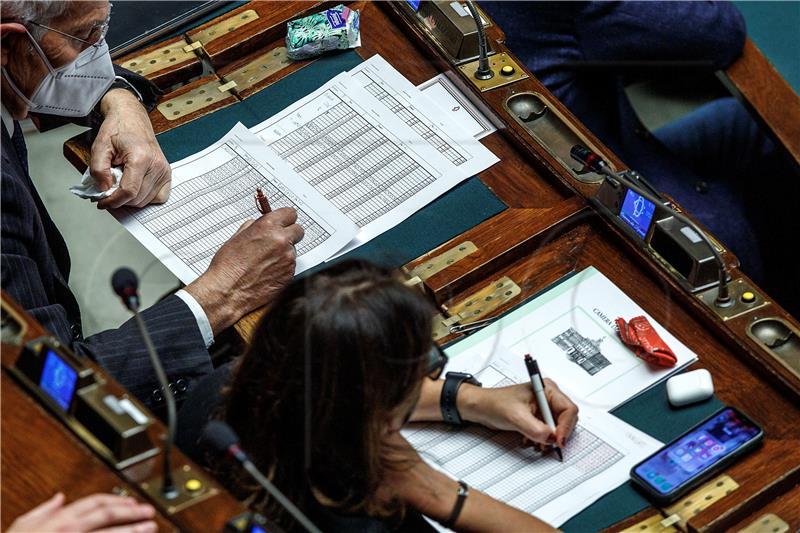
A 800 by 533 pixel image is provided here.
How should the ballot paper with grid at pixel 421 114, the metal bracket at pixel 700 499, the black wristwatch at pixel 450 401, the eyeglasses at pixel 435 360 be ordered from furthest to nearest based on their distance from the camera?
the ballot paper with grid at pixel 421 114, the black wristwatch at pixel 450 401, the metal bracket at pixel 700 499, the eyeglasses at pixel 435 360

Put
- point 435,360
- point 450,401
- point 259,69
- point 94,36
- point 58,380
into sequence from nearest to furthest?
1. point 58,380
2. point 435,360
3. point 450,401
4. point 94,36
5. point 259,69

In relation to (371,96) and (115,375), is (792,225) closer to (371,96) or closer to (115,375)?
(371,96)

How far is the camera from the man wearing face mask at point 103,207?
2033 millimetres

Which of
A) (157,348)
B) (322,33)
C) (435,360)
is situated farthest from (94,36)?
(435,360)

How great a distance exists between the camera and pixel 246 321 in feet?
6.94

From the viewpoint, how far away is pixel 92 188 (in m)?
2.25

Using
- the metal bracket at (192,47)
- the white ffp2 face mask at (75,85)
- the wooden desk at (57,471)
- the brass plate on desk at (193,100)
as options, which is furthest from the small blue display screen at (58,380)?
the metal bracket at (192,47)

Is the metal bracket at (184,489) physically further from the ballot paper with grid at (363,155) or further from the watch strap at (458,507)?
the ballot paper with grid at (363,155)

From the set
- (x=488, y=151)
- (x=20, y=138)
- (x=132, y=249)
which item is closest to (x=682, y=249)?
(x=488, y=151)

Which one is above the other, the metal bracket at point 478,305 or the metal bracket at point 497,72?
the metal bracket at point 497,72

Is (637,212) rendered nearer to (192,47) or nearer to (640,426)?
(640,426)

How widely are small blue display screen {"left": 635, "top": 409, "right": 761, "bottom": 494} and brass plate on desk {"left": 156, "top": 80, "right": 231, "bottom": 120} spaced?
110 centimetres

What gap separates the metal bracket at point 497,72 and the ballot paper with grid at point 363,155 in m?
0.11

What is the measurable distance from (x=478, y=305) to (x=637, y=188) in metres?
0.32
